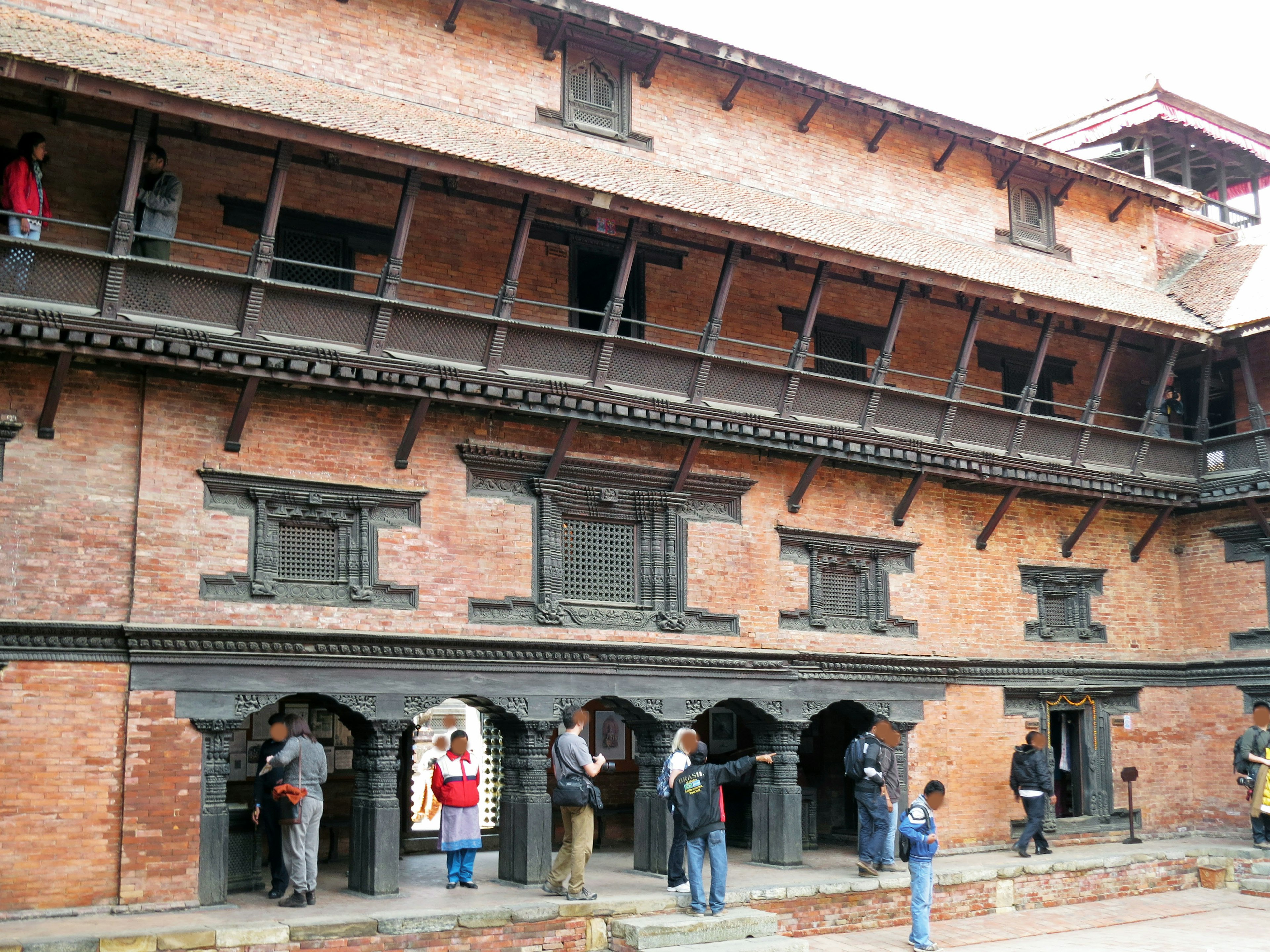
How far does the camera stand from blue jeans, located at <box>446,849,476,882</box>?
1486 cm

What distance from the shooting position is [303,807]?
13.4 metres

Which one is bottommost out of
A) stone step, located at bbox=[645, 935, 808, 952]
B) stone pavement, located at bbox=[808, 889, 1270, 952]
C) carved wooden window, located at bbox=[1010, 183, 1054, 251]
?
stone pavement, located at bbox=[808, 889, 1270, 952]

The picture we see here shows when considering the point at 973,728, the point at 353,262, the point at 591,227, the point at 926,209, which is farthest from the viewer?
the point at 926,209

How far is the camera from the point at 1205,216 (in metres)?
27.6

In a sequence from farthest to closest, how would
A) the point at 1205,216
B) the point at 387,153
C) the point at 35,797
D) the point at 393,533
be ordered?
the point at 1205,216 → the point at 393,533 → the point at 387,153 → the point at 35,797

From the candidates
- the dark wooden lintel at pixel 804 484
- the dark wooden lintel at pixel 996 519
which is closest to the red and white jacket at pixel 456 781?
the dark wooden lintel at pixel 804 484

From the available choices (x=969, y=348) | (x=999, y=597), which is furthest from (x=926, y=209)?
(x=999, y=597)

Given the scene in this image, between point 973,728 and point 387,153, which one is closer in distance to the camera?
point 387,153

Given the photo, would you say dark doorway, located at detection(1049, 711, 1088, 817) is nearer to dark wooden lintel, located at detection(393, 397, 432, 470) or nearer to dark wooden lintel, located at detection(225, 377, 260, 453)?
dark wooden lintel, located at detection(393, 397, 432, 470)

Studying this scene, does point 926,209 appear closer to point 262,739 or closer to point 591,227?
point 591,227

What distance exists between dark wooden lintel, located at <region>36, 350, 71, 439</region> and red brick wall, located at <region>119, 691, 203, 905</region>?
2.87 m

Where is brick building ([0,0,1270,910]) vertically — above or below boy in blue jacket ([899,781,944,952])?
above

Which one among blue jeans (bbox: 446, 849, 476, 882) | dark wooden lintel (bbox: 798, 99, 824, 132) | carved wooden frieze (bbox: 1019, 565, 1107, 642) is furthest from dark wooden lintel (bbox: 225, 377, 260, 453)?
carved wooden frieze (bbox: 1019, 565, 1107, 642)

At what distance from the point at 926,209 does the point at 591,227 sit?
24.4 ft
